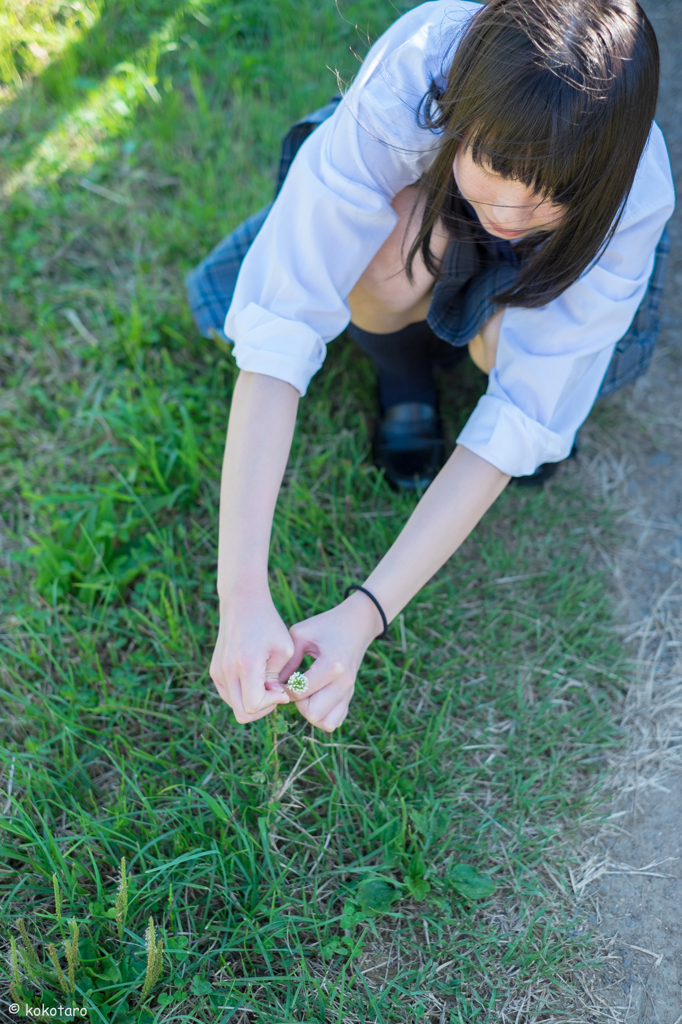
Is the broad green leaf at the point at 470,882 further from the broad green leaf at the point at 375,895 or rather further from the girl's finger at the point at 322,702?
the girl's finger at the point at 322,702

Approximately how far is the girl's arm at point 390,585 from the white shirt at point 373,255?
0.05 metres

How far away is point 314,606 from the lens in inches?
52.3

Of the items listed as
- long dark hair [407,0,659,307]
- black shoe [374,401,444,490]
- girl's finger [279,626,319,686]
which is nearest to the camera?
long dark hair [407,0,659,307]

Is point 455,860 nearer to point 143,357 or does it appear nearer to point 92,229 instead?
point 143,357

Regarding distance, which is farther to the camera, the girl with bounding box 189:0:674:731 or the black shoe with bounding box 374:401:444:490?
the black shoe with bounding box 374:401:444:490

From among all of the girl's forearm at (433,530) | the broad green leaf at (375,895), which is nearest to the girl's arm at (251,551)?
the girl's forearm at (433,530)

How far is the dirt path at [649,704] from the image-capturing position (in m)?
1.07

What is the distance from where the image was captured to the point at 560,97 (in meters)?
0.82

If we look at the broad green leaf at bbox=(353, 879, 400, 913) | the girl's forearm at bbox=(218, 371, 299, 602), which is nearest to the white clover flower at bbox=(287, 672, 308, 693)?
the girl's forearm at bbox=(218, 371, 299, 602)

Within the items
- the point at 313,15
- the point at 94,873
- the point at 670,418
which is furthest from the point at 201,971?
the point at 313,15

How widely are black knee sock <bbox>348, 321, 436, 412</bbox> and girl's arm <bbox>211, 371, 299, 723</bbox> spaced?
1.30 feet

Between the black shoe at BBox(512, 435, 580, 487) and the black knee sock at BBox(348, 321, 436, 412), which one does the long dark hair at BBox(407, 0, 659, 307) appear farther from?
the black shoe at BBox(512, 435, 580, 487)

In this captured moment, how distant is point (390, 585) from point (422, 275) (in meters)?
0.53

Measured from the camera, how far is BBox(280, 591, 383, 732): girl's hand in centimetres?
101
